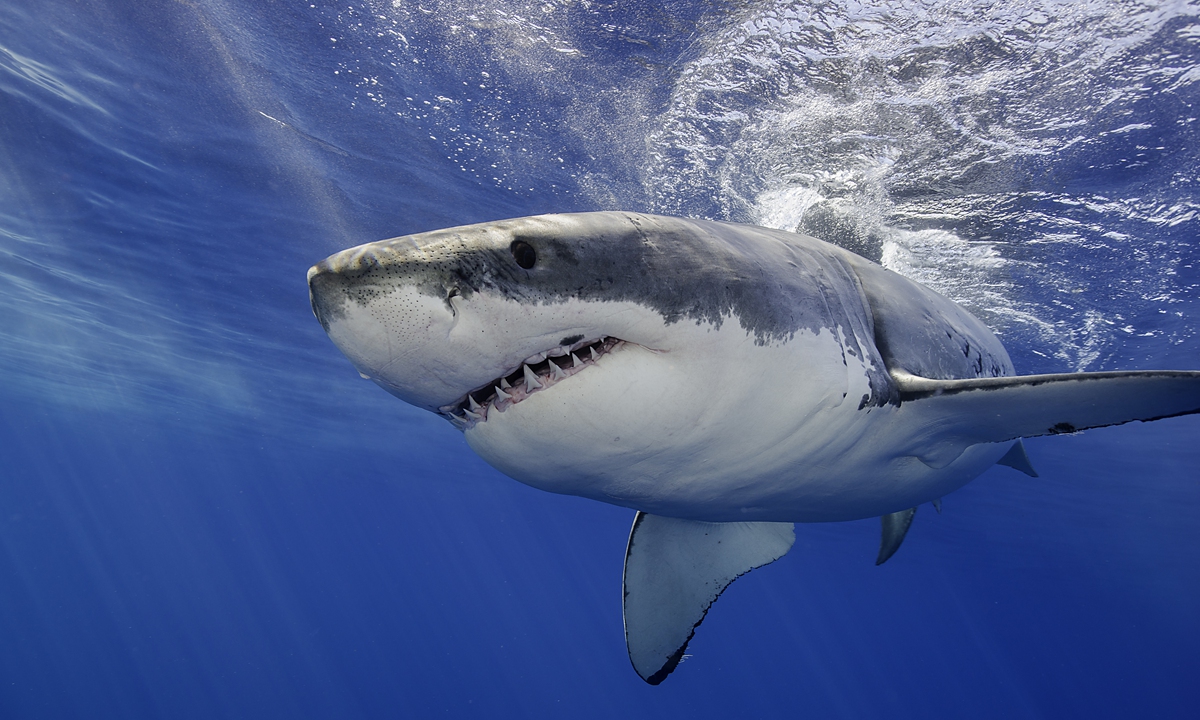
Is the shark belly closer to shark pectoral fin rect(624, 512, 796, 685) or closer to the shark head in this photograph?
the shark head

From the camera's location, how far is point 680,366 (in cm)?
204

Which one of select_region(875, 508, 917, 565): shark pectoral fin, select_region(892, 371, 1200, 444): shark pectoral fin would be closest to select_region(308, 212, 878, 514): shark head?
select_region(892, 371, 1200, 444): shark pectoral fin

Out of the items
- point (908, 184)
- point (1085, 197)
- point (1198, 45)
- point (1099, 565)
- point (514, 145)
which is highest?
point (514, 145)

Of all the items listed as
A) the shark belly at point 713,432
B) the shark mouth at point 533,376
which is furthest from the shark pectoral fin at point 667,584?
the shark mouth at point 533,376

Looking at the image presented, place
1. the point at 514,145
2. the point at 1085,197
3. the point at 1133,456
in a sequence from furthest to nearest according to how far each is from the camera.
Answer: the point at 1133,456
the point at 514,145
the point at 1085,197

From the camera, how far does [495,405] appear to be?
1990 mm

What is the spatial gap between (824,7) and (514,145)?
511cm

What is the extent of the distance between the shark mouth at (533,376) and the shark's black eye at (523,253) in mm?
278

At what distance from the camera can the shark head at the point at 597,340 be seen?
1.64 m

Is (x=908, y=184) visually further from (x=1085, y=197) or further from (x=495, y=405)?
(x=495, y=405)

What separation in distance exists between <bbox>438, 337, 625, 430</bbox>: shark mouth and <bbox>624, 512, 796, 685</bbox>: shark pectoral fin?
7.12 ft

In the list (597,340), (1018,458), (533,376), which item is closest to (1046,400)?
(597,340)

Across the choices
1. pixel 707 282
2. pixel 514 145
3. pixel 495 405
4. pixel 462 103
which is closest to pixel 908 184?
pixel 514 145

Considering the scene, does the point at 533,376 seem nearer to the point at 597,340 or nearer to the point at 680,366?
the point at 597,340
